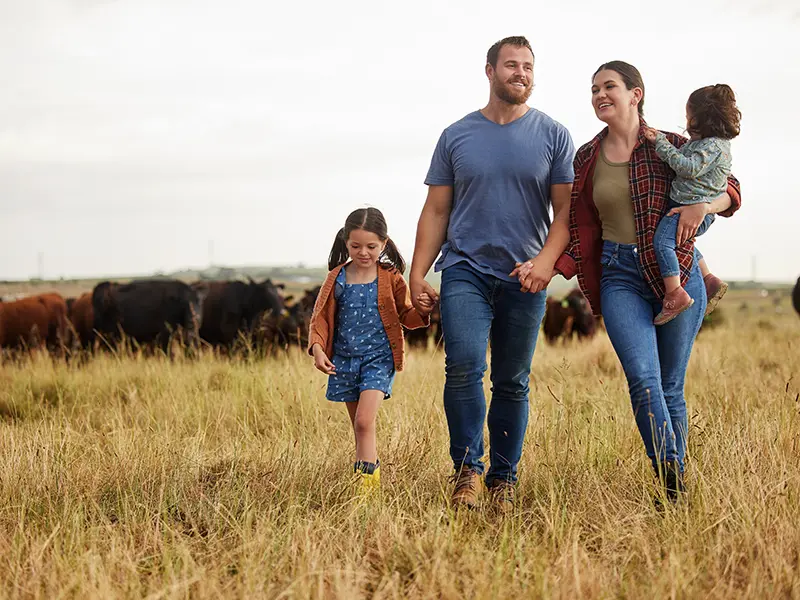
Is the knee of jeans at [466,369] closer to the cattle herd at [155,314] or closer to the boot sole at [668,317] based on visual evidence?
the boot sole at [668,317]

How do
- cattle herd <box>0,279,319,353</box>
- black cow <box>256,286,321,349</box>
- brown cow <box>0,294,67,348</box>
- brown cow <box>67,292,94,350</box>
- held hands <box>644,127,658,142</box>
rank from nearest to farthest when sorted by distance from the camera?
1. held hands <box>644,127,658,142</box>
2. black cow <box>256,286,321,349</box>
3. cattle herd <box>0,279,319,353</box>
4. brown cow <box>0,294,67,348</box>
5. brown cow <box>67,292,94,350</box>

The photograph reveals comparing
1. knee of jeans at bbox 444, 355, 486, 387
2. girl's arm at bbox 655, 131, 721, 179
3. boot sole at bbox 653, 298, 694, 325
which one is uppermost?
girl's arm at bbox 655, 131, 721, 179

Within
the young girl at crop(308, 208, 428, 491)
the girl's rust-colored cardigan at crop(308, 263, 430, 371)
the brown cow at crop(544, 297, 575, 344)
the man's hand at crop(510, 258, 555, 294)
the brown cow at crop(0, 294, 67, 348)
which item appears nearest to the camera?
the man's hand at crop(510, 258, 555, 294)

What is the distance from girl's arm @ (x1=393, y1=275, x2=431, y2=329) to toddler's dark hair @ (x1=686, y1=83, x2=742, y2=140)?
Result: 177 centimetres

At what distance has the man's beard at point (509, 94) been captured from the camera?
4.95 metres

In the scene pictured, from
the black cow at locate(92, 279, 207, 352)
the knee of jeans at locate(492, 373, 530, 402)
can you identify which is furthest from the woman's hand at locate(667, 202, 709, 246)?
the black cow at locate(92, 279, 207, 352)

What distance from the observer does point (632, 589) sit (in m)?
3.60

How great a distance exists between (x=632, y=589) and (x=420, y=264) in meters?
2.21

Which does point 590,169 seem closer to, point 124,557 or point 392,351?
point 392,351

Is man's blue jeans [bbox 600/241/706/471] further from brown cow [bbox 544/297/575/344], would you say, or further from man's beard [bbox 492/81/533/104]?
brown cow [bbox 544/297/575/344]

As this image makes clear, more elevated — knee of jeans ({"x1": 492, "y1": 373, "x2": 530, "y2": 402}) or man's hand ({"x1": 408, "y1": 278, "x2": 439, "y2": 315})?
man's hand ({"x1": 408, "y1": 278, "x2": 439, "y2": 315})

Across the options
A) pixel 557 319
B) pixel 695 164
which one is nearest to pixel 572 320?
pixel 557 319

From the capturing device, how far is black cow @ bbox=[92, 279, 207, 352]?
18.5 m

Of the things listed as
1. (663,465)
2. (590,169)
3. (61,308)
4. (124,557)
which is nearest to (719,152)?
(590,169)
